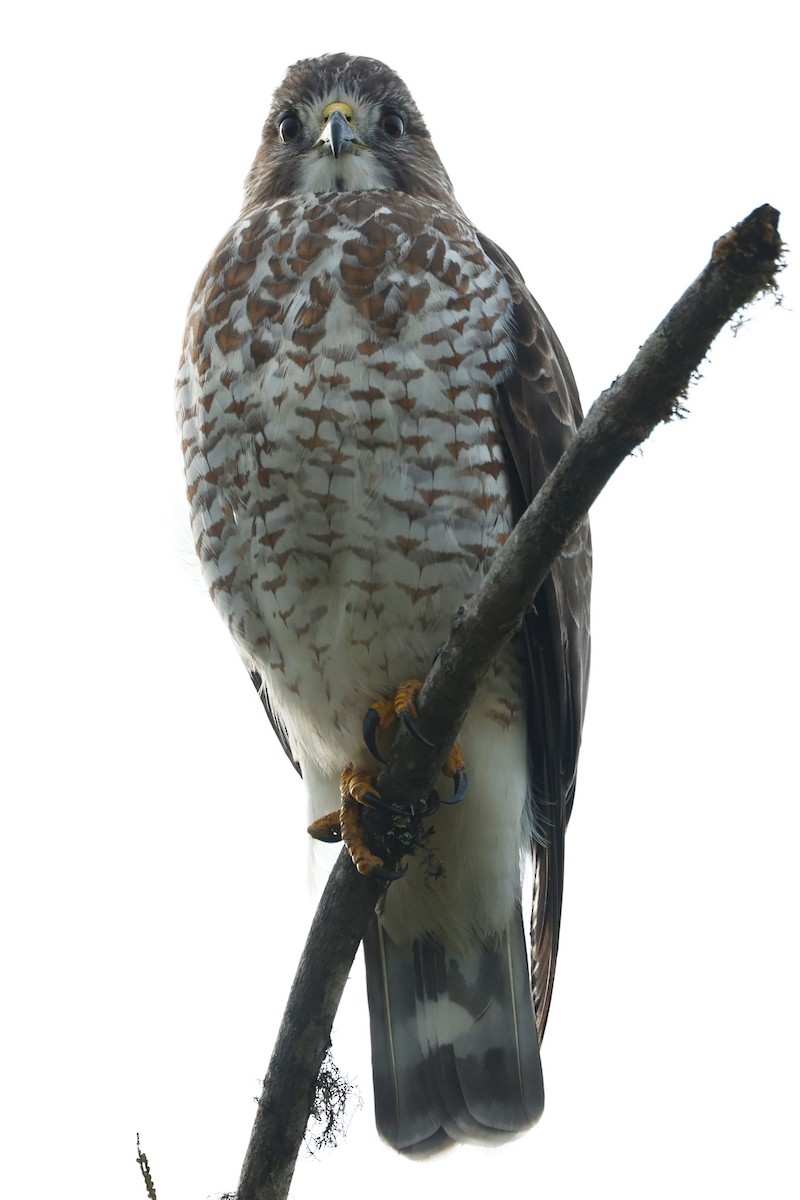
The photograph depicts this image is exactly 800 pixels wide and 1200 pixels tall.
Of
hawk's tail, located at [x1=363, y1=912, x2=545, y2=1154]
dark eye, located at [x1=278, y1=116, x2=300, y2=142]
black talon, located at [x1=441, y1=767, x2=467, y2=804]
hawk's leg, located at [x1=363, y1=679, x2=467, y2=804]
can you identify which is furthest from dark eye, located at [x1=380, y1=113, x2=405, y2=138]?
hawk's tail, located at [x1=363, y1=912, x2=545, y2=1154]

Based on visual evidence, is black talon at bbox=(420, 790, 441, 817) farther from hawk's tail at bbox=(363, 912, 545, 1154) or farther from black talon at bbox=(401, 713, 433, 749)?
hawk's tail at bbox=(363, 912, 545, 1154)

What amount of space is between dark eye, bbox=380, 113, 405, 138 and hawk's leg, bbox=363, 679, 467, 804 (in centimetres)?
247

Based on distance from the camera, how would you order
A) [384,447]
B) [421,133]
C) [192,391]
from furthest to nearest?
[421,133], [192,391], [384,447]

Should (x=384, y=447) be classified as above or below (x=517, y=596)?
above

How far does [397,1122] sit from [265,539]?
6.35 feet

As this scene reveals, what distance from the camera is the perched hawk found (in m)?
4.16

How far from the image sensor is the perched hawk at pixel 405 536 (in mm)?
4164

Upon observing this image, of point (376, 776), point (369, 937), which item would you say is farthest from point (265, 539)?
point (369, 937)

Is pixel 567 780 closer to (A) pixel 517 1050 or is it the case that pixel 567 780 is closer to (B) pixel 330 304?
(A) pixel 517 1050

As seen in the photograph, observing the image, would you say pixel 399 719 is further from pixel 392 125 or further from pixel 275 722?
pixel 392 125

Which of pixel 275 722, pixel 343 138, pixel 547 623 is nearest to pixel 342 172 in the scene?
pixel 343 138

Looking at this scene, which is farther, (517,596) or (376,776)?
(376,776)

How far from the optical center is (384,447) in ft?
13.5

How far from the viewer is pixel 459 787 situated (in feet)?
14.3
